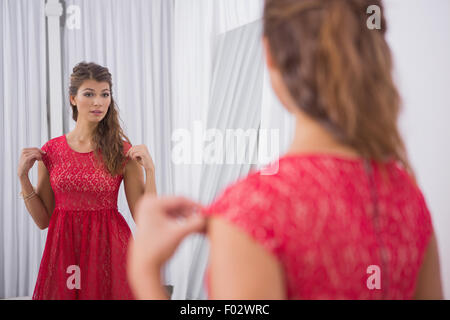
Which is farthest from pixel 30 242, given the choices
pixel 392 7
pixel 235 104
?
pixel 392 7

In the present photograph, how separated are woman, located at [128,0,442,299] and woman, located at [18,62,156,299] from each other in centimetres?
88

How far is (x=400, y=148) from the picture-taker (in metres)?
0.46

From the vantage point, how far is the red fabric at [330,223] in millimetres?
379

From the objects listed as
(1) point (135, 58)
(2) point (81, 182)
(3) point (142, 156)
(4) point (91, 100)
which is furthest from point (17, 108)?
(3) point (142, 156)

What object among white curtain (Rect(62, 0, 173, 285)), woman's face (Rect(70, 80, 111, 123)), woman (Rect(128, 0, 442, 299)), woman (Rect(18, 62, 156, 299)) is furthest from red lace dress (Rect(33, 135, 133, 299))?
woman (Rect(128, 0, 442, 299))

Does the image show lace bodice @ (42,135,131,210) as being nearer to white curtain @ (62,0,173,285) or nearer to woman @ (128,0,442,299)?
white curtain @ (62,0,173,285)

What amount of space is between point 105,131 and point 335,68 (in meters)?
1.06

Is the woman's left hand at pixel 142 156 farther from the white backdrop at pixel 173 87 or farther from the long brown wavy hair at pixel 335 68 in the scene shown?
the long brown wavy hair at pixel 335 68

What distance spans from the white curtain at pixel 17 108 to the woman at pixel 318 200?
160cm

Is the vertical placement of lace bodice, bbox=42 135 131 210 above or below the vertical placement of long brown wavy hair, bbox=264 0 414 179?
below

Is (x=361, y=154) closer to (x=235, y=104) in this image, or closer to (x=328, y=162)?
(x=328, y=162)

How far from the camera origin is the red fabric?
1.24ft

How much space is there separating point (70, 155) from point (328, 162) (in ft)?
3.44

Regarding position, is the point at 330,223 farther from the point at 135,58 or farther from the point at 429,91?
the point at 135,58
